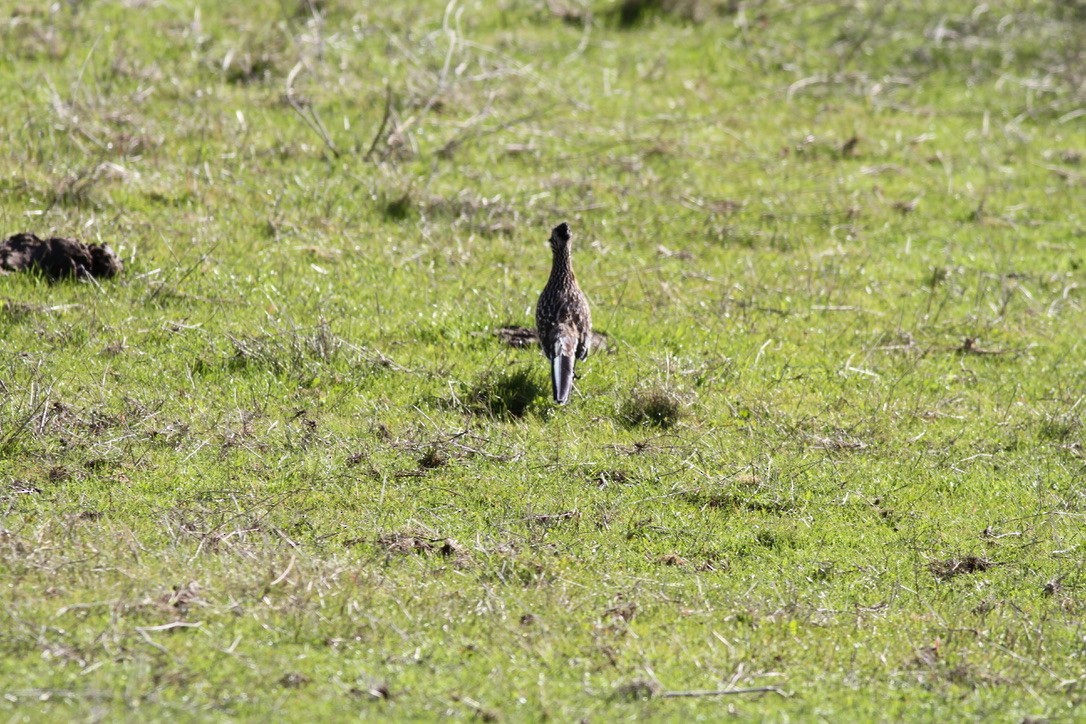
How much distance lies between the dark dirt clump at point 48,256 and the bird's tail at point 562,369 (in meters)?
3.79

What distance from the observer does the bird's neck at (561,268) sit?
11359 millimetres

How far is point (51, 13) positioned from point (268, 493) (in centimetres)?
1010

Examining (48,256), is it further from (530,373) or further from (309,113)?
(309,113)

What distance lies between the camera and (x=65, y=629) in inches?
272

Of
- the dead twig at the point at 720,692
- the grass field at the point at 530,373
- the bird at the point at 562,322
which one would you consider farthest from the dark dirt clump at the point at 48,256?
the dead twig at the point at 720,692

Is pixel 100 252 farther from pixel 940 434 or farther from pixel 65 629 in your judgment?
pixel 940 434

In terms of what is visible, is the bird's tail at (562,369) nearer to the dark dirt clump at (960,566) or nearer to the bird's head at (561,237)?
the bird's head at (561,237)

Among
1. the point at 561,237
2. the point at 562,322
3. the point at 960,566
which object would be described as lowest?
the point at 960,566

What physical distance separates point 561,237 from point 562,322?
109cm

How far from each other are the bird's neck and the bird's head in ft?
0.08

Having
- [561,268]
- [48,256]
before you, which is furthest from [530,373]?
[48,256]

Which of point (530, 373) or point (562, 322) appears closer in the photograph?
point (562, 322)

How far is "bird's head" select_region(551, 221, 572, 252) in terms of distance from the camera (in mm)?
11539

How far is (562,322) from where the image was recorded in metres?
10.8
